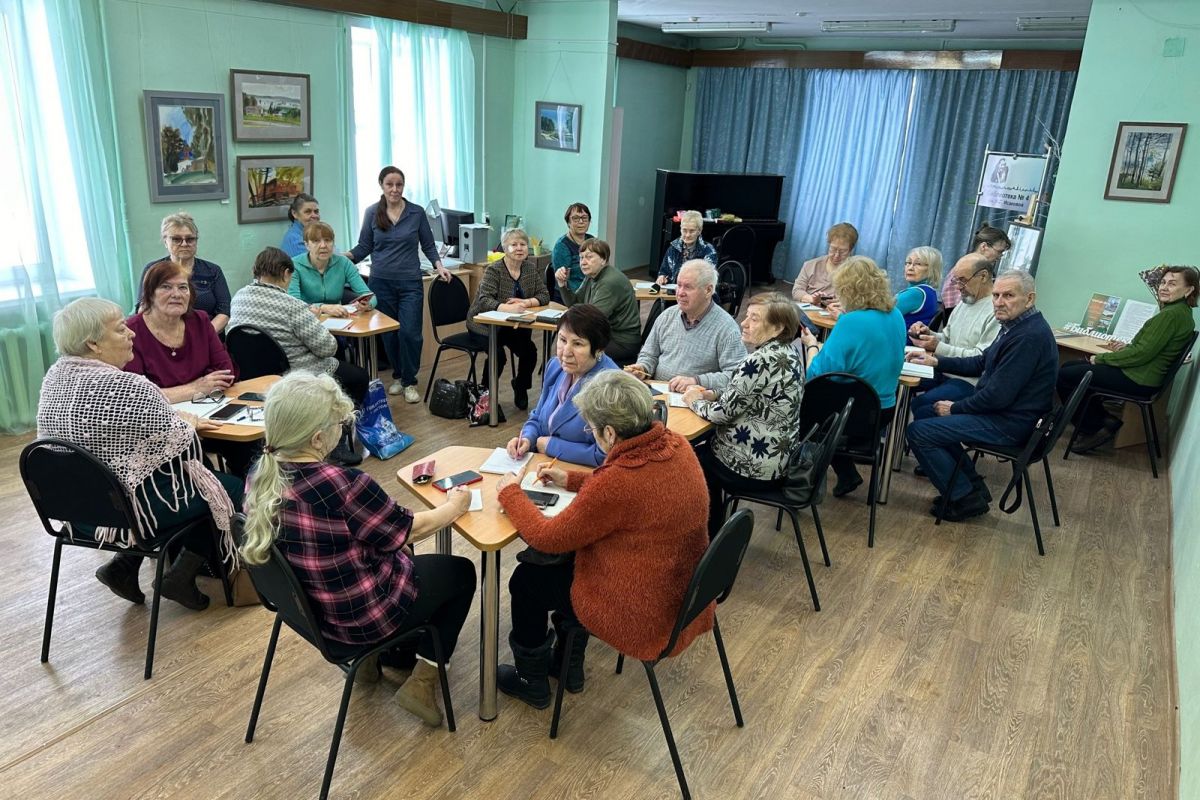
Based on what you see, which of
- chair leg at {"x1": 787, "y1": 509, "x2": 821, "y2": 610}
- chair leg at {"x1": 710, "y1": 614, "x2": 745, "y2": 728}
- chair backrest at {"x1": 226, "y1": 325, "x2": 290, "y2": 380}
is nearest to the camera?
chair leg at {"x1": 710, "y1": 614, "x2": 745, "y2": 728}

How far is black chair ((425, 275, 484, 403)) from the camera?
5.61 metres

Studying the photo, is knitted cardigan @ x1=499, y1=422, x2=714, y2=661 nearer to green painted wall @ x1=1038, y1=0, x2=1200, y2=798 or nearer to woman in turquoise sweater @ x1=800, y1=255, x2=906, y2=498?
woman in turquoise sweater @ x1=800, y1=255, x2=906, y2=498

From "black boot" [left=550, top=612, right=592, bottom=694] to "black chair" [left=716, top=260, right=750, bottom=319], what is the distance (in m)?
3.97

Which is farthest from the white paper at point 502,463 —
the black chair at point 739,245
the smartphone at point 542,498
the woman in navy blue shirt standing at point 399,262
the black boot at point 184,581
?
the black chair at point 739,245

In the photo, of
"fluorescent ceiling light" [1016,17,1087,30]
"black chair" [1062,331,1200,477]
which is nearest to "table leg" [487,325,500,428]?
"black chair" [1062,331,1200,477]

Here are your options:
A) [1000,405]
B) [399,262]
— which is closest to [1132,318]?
[1000,405]

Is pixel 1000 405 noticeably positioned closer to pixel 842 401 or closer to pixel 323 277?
pixel 842 401

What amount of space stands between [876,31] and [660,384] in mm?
6287

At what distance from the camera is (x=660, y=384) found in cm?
396

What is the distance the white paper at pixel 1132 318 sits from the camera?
5.59 m

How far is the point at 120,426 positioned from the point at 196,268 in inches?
92.8

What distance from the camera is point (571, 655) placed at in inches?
106

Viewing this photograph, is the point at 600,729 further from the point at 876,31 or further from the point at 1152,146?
the point at 876,31

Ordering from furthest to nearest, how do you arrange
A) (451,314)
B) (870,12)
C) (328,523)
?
(870,12) < (451,314) < (328,523)
